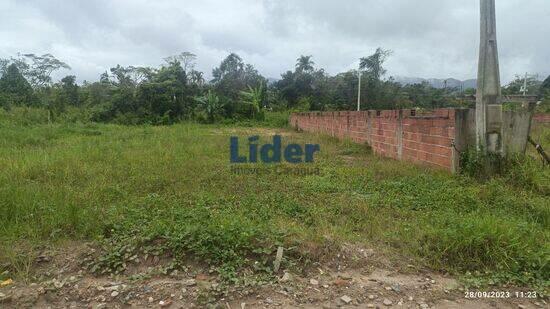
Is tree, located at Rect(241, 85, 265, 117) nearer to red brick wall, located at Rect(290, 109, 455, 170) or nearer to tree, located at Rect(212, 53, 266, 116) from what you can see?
tree, located at Rect(212, 53, 266, 116)

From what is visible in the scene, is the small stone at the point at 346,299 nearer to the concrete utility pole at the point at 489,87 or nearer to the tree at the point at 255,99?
the concrete utility pole at the point at 489,87

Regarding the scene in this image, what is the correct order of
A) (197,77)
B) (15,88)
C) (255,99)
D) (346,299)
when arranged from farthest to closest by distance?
(197,77) < (255,99) < (15,88) < (346,299)

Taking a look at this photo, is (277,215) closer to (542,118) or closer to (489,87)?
(489,87)

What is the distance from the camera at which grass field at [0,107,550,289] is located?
7.92 feet

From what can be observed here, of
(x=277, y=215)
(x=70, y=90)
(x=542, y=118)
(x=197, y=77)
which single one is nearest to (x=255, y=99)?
(x=197, y=77)

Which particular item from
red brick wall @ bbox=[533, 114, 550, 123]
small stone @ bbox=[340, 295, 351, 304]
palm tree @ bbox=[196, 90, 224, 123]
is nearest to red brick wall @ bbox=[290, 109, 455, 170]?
small stone @ bbox=[340, 295, 351, 304]

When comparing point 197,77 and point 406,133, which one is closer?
point 406,133

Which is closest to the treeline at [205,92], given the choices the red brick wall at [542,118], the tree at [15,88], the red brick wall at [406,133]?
the tree at [15,88]

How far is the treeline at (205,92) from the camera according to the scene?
62.0 feet

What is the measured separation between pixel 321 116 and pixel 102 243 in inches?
423

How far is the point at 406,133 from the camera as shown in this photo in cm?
636

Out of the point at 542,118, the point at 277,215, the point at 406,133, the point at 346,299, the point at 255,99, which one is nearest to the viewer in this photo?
the point at 346,299

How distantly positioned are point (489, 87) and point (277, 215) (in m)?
3.49

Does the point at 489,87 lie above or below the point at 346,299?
above
